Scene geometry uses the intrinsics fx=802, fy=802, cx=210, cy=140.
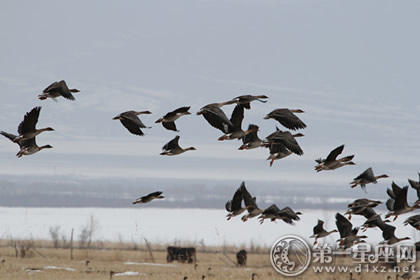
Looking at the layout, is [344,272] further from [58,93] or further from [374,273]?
[58,93]

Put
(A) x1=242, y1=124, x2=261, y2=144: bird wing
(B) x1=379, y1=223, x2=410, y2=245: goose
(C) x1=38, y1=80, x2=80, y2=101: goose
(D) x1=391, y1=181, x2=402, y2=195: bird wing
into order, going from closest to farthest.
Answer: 1. (C) x1=38, y1=80, x2=80, y2=101: goose
2. (A) x1=242, y1=124, x2=261, y2=144: bird wing
3. (D) x1=391, y1=181, x2=402, y2=195: bird wing
4. (B) x1=379, y1=223, x2=410, y2=245: goose

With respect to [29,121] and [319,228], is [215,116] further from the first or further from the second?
[319,228]

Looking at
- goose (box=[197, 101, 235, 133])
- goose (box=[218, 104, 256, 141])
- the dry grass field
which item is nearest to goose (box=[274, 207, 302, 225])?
goose (box=[218, 104, 256, 141])

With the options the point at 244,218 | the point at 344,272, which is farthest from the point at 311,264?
the point at 244,218

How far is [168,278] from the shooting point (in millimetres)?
27859

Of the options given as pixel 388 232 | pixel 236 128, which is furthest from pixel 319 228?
pixel 236 128

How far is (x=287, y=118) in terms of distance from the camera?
17.8 m

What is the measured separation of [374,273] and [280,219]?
12.8 m

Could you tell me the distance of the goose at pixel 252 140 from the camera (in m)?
18.0

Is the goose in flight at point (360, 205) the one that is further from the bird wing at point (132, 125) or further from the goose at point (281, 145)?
the bird wing at point (132, 125)

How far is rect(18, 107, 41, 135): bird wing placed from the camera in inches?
664

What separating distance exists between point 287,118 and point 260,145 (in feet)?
3.10

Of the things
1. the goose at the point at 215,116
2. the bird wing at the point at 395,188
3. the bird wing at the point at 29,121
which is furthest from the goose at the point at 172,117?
the bird wing at the point at 395,188

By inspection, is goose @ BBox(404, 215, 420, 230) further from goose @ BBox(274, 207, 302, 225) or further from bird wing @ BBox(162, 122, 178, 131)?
bird wing @ BBox(162, 122, 178, 131)
